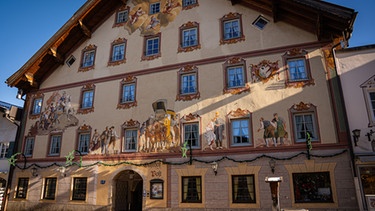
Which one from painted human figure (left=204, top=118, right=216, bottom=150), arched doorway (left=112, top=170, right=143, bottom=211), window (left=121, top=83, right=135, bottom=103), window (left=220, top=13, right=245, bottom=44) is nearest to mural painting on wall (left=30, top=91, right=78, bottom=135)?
window (left=121, top=83, right=135, bottom=103)

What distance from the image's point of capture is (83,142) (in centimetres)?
1741

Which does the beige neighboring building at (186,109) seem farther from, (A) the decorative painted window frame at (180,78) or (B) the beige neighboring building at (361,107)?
(B) the beige neighboring building at (361,107)

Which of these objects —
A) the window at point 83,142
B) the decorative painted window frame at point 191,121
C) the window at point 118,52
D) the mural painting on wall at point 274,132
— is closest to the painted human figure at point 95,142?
the window at point 83,142

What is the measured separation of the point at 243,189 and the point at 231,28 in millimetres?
8642

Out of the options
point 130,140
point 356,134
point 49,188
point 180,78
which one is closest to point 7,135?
point 49,188

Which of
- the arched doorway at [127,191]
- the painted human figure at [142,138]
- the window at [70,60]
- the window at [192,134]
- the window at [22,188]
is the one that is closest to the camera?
the window at [192,134]

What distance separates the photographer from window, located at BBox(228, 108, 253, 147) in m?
13.9

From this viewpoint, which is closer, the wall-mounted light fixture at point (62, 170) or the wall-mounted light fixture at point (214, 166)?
the wall-mounted light fixture at point (214, 166)

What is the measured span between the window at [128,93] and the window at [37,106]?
21.6ft

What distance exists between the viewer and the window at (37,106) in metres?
19.6

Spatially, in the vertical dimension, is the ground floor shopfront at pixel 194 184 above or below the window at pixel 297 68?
below

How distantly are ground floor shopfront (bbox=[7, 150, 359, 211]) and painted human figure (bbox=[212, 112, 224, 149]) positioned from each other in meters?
0.71

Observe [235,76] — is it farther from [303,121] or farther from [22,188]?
[22,188]

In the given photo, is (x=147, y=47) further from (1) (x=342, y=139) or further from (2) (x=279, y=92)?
(1) (x=342, y=139)
